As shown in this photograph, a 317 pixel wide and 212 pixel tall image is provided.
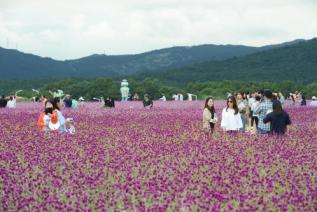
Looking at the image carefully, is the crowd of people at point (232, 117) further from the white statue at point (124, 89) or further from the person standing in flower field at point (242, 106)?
the white statue at point (124, 89)

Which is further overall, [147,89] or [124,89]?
[147,89]

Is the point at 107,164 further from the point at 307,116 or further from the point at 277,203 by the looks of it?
the point at 307,116

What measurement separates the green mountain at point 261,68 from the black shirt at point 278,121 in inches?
3685

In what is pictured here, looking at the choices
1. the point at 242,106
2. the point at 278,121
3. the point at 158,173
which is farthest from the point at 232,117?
the point at 158,173

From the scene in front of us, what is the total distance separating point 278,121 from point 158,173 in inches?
223

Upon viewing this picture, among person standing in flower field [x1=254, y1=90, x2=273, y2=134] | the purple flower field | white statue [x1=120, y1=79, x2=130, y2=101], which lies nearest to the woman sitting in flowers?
the purple flower field

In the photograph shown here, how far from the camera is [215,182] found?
890 cm

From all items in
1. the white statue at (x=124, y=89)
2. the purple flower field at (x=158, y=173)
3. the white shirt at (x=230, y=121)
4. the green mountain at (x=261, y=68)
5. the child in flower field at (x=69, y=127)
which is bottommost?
the purple flower field at (x=158, y=173)

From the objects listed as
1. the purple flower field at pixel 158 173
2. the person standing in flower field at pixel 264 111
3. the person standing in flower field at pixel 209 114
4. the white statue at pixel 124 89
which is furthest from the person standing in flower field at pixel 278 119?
the white statue at pixel 124 89

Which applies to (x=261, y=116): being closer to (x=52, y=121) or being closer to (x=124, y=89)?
(x=52, y=121)

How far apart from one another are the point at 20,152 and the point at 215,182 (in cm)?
432

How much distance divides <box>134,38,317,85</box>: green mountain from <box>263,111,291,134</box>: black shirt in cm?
9360

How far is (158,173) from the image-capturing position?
9609 mm

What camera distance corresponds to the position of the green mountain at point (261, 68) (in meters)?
114
